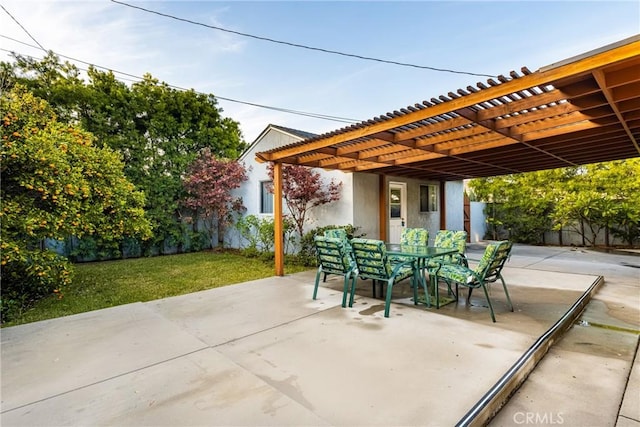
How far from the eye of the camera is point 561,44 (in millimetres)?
8328

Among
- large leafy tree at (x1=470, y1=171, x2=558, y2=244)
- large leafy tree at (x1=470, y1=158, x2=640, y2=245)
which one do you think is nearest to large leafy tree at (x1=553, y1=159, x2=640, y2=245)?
large leafy tree at (x1=470, y1=158, x2=640, y2=245)

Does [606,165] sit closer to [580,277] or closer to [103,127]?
[580,277]

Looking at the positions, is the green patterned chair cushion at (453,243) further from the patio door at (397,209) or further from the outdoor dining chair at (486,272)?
the patio door at (397,209)

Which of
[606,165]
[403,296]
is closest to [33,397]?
[403,296]

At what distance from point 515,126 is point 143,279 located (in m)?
7.53

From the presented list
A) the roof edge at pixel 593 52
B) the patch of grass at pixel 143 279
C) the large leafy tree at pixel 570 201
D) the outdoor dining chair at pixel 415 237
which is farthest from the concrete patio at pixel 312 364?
the large leafy tree at pixel 570 201

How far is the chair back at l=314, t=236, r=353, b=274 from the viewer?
437 centimetres

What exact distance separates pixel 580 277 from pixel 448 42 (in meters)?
7.48

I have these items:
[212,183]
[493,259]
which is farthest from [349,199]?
[212,183]

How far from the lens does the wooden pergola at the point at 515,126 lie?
3.02m

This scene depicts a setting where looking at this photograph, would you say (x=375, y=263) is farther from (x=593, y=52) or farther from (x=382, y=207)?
(x=382, y=207)

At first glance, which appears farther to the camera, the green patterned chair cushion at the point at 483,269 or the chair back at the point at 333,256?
the chair back at the point at 333,256

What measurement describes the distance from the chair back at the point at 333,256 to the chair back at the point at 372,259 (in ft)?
0.76

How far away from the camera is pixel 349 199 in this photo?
824 centimetres
